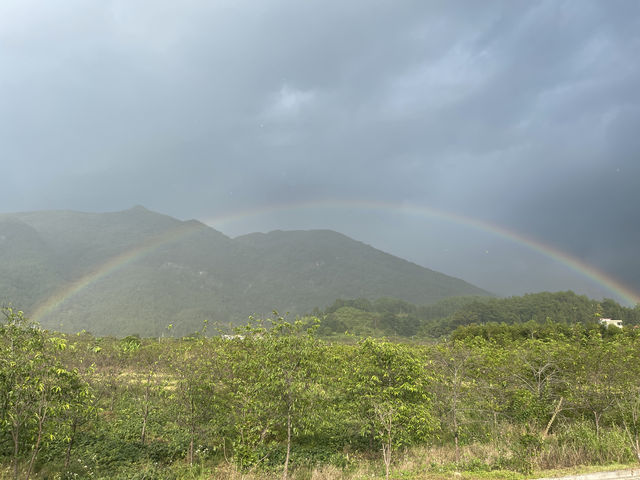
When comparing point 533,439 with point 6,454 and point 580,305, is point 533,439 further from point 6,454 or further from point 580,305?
point 580,305

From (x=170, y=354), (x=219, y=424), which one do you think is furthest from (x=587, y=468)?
(x=170, y=354)

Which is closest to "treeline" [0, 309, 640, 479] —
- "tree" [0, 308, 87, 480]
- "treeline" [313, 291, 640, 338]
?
"tree" [0, 308, 87, 480]

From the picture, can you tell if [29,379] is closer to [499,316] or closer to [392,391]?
[392,391]

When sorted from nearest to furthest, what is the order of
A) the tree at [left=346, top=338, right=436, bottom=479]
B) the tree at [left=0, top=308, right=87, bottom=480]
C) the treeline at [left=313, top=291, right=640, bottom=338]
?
the tree at [left=0, top=308, right=87, bottom=480]
the tree at [left=346, top=338, right=436, bottom=479]
the treeline at [left=313, top=291, right=640, bottom=338]

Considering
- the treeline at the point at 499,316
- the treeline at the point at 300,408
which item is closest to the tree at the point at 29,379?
the treeline at the point at 300,408

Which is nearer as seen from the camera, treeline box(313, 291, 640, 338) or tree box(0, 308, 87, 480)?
tree box(0, 308, 87, 480)

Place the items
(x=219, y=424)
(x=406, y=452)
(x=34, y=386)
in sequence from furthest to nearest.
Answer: (x=406, y=452) < (x=219, y=424) < (x=34, y=386)

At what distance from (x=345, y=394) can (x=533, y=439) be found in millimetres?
8224

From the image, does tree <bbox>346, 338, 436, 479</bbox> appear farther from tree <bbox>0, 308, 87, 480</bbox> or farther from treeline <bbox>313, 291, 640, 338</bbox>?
treeline <bbox>313, 291, 640, 338</bbox>

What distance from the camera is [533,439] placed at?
1411 centimetres

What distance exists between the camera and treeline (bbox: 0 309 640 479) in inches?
439

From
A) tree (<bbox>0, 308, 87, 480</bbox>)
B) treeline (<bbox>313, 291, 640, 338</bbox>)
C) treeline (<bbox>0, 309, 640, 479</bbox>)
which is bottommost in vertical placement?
treeline (<bbox>313, 291, 640, 338</bbox>)

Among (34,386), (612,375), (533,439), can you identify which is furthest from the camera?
(612,375)

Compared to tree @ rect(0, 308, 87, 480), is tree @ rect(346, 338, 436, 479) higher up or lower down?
lower down
